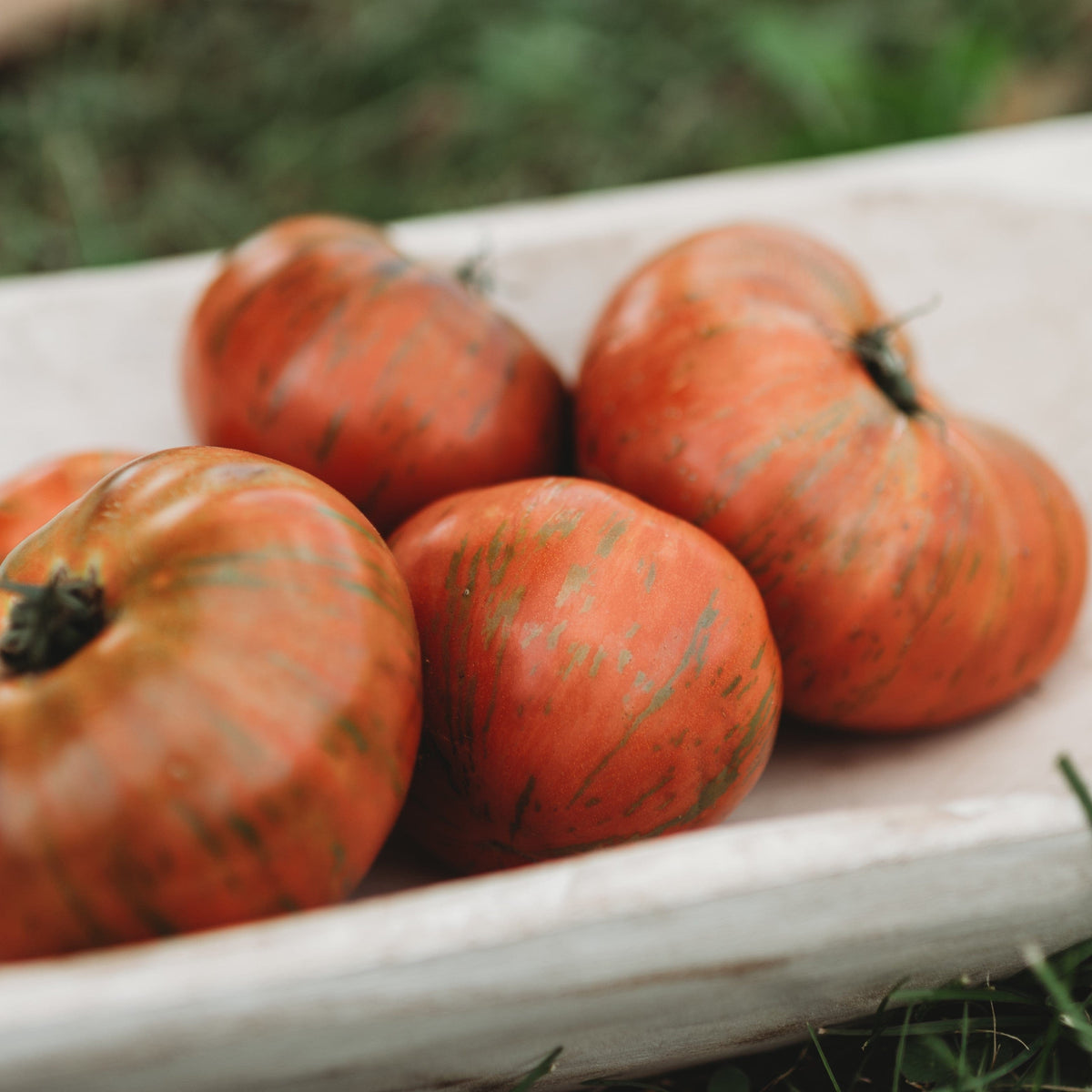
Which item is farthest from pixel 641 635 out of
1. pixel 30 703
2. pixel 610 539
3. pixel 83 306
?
pixel 83 306

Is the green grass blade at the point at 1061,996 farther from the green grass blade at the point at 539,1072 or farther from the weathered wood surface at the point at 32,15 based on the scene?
the weathered wood surface at the point at 32,15

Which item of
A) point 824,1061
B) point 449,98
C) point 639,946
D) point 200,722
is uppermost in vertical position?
point 200,722

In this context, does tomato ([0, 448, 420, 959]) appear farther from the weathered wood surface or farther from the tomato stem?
the weathered wood surface

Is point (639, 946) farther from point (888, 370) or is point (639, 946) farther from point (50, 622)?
point (888, 370)

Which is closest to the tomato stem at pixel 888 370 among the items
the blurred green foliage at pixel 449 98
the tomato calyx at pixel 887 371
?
the tomato calyx at pixel 887 371

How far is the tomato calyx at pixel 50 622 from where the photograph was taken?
58 cm

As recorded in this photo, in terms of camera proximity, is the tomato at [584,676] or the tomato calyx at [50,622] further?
the tomato at [584,676]

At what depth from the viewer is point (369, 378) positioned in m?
0.91

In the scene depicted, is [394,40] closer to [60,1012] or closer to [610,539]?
[610,539]

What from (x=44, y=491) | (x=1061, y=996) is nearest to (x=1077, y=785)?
(x=1061, y=996)

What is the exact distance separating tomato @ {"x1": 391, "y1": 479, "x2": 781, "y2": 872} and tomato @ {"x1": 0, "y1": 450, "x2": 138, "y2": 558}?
0.29m

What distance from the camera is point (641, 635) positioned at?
28.0 inches

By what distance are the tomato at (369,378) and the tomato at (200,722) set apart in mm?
294

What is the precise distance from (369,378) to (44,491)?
260 mm
